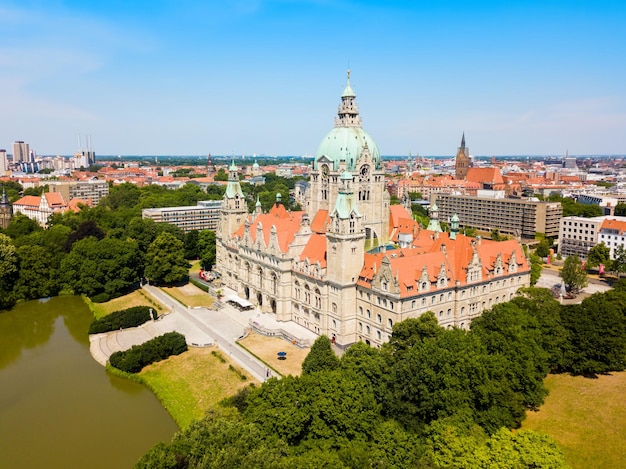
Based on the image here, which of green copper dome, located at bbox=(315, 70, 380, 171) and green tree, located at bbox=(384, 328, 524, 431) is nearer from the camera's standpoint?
green tree, located at bbox=(384, 328, 524, 431)

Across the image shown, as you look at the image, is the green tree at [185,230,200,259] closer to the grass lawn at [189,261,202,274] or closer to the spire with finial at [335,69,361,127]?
the grass lawn at [189,261,202,274]

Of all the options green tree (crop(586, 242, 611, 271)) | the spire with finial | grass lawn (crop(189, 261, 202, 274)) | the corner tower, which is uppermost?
the spire with finial

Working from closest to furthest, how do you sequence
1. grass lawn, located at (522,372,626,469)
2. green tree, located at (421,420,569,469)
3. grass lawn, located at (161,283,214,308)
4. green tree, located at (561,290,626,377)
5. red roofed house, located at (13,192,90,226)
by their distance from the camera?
1. green tree, located at (421,420,569,469)
2. grass lawn, located at (522,372,626,469)
3. green tree, located at (561,290,626,377)
4. grass lawn, located at (161,283,214,308)
5. red roofed house, located at (13,192,90,226)

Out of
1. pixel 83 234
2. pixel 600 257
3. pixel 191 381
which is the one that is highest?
pixel 83 234

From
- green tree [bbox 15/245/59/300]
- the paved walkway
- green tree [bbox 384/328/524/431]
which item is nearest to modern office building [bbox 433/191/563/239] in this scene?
the paved walkway

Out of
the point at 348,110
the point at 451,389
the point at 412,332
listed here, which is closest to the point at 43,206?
the point at 348,110

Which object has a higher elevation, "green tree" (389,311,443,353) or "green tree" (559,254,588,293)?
"green tree" (389,311,443,353)

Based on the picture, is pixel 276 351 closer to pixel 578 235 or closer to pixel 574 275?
pixel 574 275

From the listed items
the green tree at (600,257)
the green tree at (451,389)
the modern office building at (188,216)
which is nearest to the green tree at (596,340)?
the green tree at (451,389)

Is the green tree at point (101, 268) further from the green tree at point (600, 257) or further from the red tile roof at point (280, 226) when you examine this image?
the green tree at point (600, 257)
